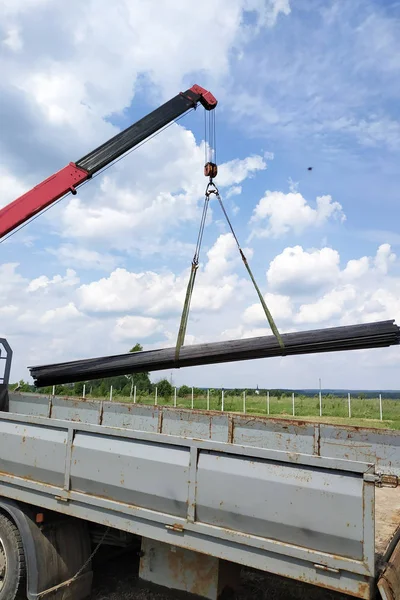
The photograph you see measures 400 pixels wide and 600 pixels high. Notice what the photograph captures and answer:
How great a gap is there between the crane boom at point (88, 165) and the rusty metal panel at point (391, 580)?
633 centimetres

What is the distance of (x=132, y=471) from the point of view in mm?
3285

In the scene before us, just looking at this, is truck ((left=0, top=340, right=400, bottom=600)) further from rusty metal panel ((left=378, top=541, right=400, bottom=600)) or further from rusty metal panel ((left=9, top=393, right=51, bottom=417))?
rusty metal panel ((left=9, top=393, right=51, bottom=417))

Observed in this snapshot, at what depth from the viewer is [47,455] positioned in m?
3.71

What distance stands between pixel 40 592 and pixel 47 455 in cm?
102

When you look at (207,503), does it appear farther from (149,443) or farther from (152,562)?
(152,562)

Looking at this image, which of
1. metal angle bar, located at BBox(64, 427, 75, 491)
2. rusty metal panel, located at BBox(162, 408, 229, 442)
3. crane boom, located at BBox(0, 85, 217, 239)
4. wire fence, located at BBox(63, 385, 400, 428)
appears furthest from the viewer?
wire fence, located at BBox(63, 385, 400, 428)

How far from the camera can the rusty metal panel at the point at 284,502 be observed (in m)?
2.54

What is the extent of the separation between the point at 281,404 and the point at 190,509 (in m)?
23.8

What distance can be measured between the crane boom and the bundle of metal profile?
7.76ft

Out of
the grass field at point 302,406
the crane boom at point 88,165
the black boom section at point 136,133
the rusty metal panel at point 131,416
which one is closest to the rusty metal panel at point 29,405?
the rusty metal panel at point 131,416

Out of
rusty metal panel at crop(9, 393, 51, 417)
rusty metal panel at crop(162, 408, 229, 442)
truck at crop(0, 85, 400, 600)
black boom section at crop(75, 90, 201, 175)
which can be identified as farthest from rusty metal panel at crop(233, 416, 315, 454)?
black boom section at crop(75, 90, 201, 175)

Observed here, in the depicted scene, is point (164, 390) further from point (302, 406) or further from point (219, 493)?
point (219, 493)

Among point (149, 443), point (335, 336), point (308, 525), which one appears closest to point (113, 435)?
point (149, 443)

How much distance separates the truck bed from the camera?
254 cm
